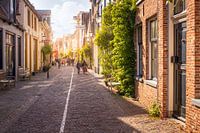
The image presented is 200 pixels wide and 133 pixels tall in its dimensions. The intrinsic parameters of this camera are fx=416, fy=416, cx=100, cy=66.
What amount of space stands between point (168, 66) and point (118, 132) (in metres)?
2.82

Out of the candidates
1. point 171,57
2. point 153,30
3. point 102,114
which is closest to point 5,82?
point 102,114

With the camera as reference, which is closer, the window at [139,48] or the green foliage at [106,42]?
the window at [139,48]

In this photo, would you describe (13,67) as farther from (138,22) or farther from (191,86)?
(191,86)

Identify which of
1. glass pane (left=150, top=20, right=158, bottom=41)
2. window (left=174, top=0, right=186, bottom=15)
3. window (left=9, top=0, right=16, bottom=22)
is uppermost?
window (left=9, top=0, right=16, bottom=22)

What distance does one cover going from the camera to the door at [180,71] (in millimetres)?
10883

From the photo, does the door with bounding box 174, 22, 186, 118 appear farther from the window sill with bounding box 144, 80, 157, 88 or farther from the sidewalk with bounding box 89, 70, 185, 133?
the window sill with bounding box 144, 80, 157, 88

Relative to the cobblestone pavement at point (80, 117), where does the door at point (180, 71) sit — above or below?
above

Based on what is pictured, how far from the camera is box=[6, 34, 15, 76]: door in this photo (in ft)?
92.0

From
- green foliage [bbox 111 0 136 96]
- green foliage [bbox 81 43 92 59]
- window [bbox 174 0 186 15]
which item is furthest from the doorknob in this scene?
green foliage [bbox 81 43 92 59]

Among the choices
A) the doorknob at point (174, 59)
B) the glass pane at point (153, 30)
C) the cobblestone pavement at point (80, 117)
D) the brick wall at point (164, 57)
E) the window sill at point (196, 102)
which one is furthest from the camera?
the glass pane at point (153, 30)

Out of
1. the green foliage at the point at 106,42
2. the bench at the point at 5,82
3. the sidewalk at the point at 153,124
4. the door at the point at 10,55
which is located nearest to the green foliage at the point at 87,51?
the door at the point at 10,55

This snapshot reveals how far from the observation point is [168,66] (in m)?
11.6

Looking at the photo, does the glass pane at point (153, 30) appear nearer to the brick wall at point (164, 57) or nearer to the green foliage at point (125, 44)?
the brick wall at point (164, 57)

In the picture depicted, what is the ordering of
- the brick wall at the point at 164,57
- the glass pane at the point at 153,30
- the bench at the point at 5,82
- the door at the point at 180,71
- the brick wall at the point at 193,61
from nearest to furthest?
1. the brick wall at the point at 193,61
2. the door at the point at 180,71
3. the brick wall at the point at 164,57
4. the glass pane at the point at 153,30
5. the bench at the point at 5,82
